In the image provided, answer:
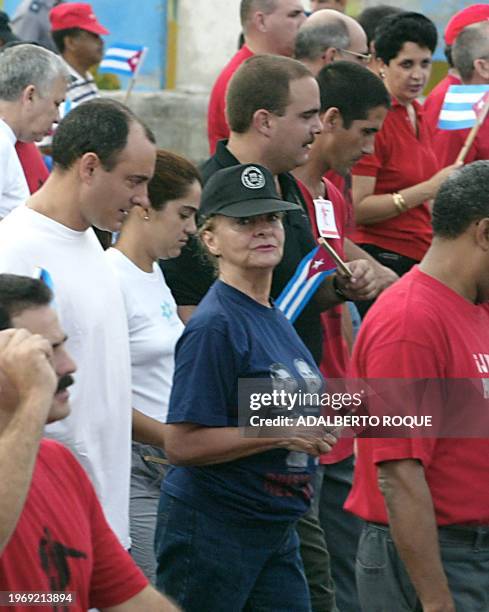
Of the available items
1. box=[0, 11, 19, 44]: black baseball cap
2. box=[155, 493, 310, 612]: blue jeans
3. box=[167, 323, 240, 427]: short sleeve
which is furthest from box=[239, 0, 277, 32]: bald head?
box=[155, 493, 310, 612]: blue jeans

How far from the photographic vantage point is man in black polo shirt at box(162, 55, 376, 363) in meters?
5.83

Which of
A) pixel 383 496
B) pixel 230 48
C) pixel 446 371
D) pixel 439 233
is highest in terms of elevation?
pixel 439 233

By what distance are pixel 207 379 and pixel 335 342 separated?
5.99 ft

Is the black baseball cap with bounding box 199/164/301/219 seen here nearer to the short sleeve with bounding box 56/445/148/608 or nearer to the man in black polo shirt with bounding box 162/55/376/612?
the man in black polo shirt with bounding box 162/55/376/612

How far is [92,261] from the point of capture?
4723 mm

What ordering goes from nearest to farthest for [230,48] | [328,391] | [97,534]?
[97,534] < [328,391] < [230,48]

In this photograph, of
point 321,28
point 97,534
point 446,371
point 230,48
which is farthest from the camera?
point 230,48

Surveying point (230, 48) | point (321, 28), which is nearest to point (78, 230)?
point (321, 28)

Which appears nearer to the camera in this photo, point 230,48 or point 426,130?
point 426,130

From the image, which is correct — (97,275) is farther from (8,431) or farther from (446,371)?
(8,431)

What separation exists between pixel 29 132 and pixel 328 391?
2.26 meters

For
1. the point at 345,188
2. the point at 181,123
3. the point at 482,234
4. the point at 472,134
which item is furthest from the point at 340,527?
the point at 181,123

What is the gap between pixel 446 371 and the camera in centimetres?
461

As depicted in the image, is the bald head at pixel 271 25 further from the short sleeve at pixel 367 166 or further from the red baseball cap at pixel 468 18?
the red baseball cap at pixel 468 18
